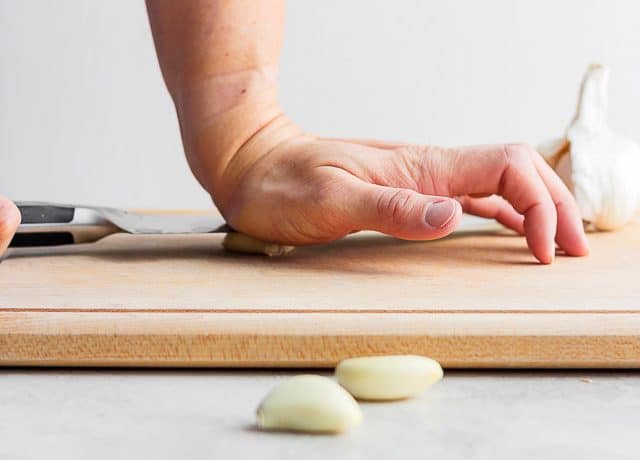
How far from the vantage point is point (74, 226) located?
85 centimetres

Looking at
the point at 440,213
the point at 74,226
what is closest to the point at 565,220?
the point at 440,213

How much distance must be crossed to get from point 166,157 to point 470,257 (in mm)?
1489

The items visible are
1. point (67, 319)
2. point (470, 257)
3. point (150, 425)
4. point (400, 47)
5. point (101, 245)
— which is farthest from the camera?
point (400, 47)

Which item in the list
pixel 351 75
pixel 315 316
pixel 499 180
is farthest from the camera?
pixel 351 75

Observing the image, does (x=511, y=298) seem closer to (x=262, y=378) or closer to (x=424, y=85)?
(x=262, y=378)

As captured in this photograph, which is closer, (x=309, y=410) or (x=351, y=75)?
(x=309, y=410)

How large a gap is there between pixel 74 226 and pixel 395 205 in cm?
31

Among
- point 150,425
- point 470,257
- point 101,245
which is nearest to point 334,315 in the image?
point 150,425

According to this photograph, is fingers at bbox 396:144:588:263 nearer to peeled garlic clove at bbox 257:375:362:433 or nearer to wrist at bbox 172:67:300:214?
wrist at bbox 172:67:300:214

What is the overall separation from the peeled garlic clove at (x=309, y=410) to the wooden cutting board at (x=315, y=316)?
0.29 feet

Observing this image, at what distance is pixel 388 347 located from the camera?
21.5 inches

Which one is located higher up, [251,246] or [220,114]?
[220,114]

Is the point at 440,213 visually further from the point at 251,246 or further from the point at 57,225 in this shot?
the point at 57,225

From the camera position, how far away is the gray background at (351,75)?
6.86 ft
